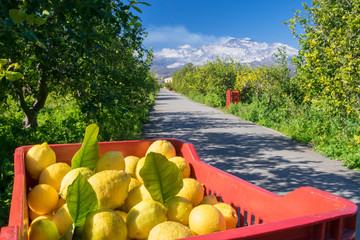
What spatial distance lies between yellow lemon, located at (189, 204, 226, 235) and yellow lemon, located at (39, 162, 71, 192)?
33.9 inches

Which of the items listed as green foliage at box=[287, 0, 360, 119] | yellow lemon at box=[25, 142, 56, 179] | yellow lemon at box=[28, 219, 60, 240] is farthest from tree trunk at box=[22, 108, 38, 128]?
green foliage at box=[287, 0, 360, 119]

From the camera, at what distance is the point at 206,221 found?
1.18 metres

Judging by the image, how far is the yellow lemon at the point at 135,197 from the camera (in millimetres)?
1420

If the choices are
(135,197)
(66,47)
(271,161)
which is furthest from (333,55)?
(135,197)

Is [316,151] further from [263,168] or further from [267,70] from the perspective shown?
[267,70]

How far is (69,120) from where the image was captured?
5.42 metres

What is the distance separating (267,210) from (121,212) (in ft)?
2.24

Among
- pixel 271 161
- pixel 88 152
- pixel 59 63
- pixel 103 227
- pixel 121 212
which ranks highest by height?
pixel 59 63

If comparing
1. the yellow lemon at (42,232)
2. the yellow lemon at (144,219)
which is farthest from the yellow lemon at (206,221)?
the yellow lemon at (42,232)

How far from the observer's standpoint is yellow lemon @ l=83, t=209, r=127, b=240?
1.00m

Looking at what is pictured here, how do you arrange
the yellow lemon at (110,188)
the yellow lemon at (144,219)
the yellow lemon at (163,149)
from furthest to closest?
the yellow lemon at (163,149)
the yellow lemon at (110,188)
the yellow lemon at (144,219)

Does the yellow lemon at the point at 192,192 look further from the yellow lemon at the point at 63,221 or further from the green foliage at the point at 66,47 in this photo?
the green foliage at the point at 66,47

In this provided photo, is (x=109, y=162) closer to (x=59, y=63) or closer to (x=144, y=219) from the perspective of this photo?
(x=144, y=219)

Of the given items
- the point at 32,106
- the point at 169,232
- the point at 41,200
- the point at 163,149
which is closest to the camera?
the point at 169,232
